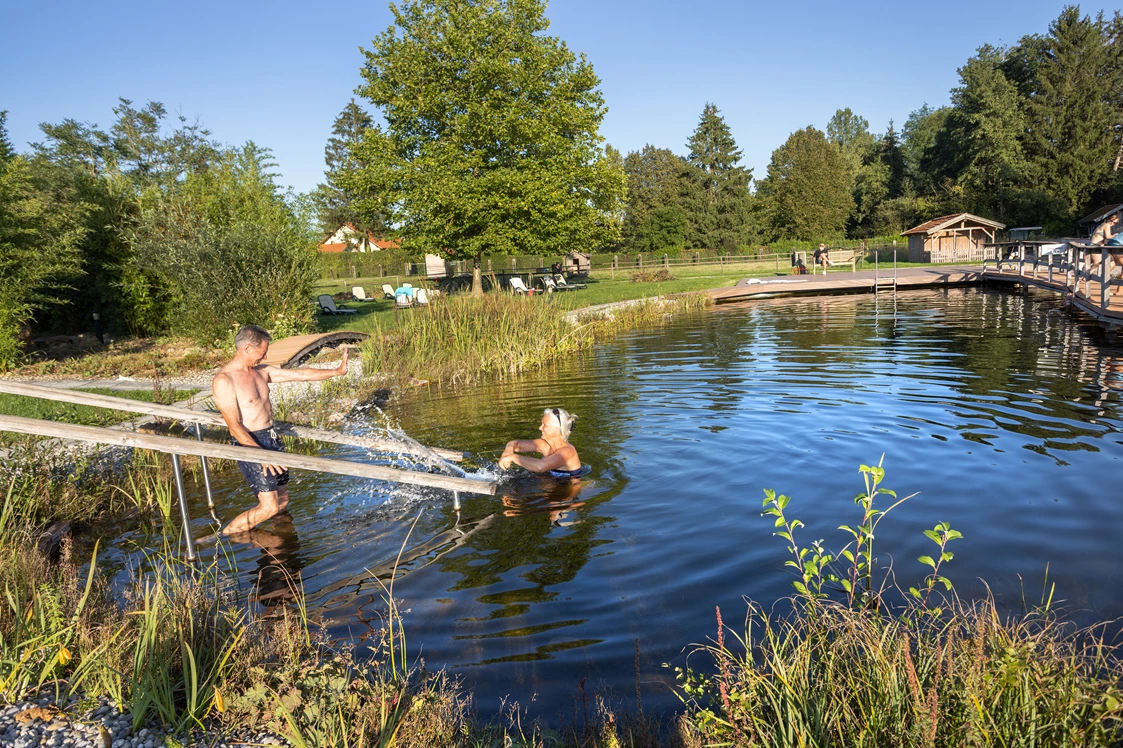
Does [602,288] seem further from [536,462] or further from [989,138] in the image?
[989,138]

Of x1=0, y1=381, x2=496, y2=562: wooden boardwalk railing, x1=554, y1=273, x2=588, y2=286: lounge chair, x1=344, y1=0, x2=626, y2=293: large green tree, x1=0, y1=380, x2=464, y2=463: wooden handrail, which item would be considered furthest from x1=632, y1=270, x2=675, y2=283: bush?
x1=0, y1=381, x2=496, y2=562: wooden boardwalk railing

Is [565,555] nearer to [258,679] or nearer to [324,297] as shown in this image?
[258,679]

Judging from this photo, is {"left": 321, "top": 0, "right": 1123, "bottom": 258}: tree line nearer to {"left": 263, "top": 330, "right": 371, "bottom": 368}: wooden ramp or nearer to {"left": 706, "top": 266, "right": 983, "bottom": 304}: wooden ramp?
{"left": 706, "top": 266, "right": 983, "bottom": 304}: wooden ramp

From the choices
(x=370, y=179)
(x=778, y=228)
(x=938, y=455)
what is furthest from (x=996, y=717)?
(x=778, y=228)

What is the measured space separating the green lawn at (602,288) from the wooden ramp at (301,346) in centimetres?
100

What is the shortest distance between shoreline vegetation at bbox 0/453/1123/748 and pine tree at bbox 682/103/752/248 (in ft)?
228

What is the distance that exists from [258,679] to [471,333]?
510 inches

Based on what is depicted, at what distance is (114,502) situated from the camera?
797 cm

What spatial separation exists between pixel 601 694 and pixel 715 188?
7757 centimetres

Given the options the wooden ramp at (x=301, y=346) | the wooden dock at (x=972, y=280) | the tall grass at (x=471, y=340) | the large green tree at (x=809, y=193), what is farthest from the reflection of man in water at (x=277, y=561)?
the large green tree at (x=809, y=193)

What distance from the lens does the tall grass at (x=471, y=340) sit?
1523 centimetres

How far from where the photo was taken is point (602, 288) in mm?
38000

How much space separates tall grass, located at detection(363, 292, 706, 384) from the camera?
50.0ft

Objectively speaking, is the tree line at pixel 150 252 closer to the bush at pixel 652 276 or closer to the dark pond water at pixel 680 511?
the dark pond water at pixel 680 511
